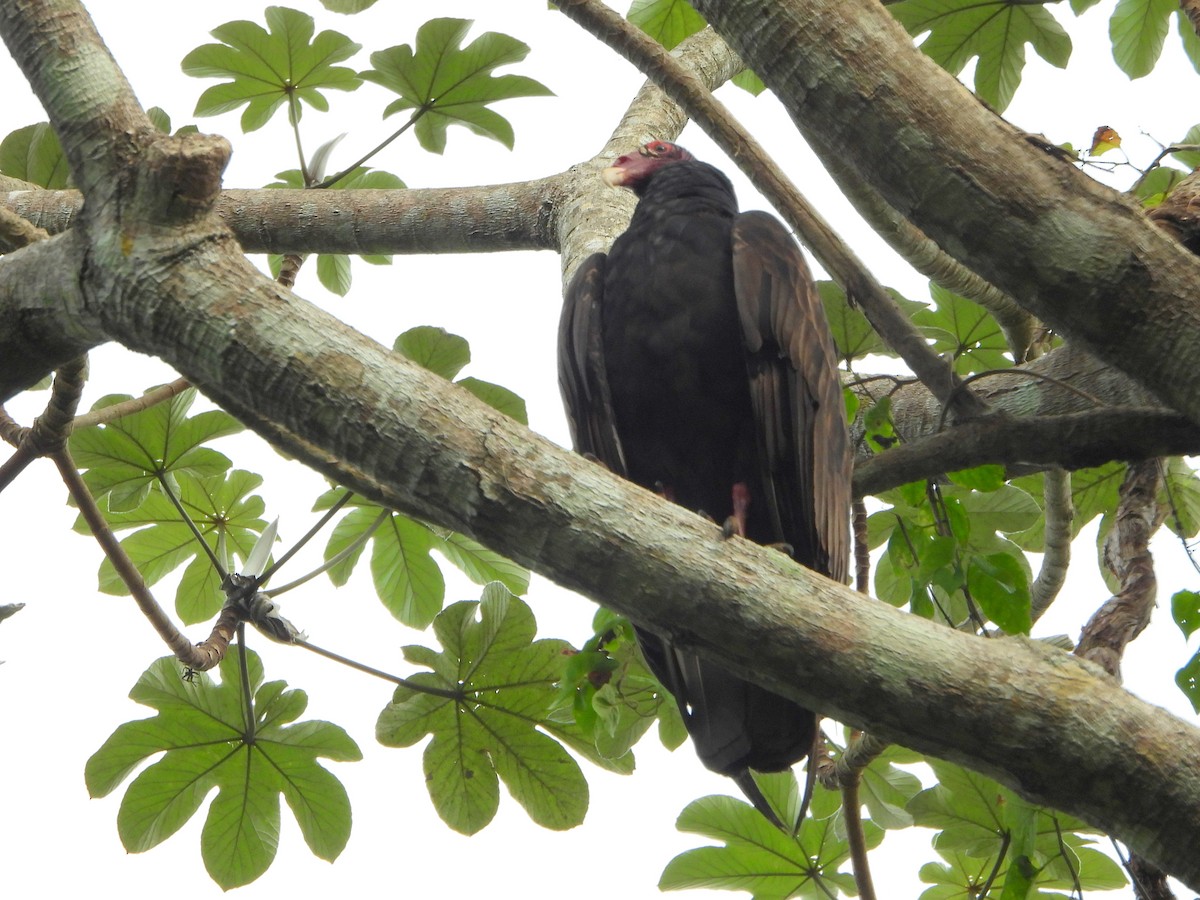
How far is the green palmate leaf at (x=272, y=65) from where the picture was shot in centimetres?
420

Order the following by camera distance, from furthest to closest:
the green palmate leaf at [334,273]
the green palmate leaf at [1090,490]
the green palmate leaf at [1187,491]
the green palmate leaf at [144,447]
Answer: the green palmate leaf at [334,273], the green palmate leaf at [1090,490], the green palmate leaf at [1187,491], the green palmate leaf at [144,447]

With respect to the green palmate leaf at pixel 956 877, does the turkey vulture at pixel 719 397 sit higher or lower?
higher

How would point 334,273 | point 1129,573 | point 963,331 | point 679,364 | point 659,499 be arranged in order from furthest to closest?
point 334,273
point 963,331
point 679,364
point 1129,573
point 659,499

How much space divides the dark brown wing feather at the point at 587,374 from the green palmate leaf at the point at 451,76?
49.3 inches

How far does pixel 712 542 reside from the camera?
176 centimetres

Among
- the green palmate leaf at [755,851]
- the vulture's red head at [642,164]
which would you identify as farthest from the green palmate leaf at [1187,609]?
the vulture's red head at [642,164]

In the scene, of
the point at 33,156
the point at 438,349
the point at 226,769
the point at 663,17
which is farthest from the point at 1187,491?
the point at 33,156

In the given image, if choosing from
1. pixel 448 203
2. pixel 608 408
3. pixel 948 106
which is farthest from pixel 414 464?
pixel 448 203

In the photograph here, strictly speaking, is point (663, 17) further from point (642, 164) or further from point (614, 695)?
point (614, 695)

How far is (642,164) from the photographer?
13.2ft

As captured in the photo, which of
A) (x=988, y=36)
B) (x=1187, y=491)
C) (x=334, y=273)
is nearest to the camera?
(x=1187, y=491)

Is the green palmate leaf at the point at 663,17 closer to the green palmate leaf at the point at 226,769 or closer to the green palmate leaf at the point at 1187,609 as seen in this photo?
the green palmate leaf at the point at 226,769

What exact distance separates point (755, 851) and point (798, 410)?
51.4 inches

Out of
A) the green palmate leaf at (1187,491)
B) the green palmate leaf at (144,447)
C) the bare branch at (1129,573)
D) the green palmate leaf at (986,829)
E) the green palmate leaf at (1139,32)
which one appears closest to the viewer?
the bare branch at (1129,573)
